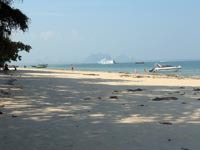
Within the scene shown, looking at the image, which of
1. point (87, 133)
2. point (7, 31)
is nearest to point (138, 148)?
point (87, 133)

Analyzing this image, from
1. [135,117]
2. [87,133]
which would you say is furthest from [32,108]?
[87,133]

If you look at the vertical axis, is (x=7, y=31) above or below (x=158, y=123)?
above

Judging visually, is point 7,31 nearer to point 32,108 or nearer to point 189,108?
point 32,108

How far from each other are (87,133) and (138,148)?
163cm

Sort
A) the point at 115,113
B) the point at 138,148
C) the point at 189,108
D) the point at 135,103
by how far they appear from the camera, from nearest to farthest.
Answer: the point at 138,148 < the point at 115,113 < the point at 189,108 < the point at 135,103

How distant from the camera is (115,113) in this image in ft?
35.8

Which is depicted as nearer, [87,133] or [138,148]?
[138,148]

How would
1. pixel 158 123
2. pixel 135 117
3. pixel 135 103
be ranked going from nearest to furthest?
pixel 158 123 → pixel 135 117 → pixel 135 103

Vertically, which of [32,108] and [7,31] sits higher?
[7,31]

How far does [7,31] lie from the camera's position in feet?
54.3

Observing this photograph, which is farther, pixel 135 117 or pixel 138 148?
pixel 135 117

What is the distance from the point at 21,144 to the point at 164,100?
26.7 ft

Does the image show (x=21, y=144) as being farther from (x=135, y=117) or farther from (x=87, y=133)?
(x=135, y=117)

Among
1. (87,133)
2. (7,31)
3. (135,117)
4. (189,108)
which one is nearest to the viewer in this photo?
(87,133)
